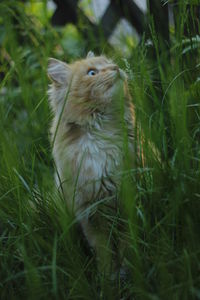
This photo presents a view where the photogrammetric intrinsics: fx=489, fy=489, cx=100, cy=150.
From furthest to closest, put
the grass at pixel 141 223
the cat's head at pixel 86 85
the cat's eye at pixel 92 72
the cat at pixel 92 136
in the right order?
the cat's eye at pixel 92 72, the cat's head at pixel 86 85, the cat at pixel 92 136, the grass at pixel 141 223

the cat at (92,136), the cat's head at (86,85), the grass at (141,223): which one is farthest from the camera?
the cat's head at (86,85)

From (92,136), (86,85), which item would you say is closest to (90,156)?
(92,136)

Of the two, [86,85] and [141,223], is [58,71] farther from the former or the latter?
[141,223]

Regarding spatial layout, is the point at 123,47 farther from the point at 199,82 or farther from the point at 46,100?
the point at 199,82

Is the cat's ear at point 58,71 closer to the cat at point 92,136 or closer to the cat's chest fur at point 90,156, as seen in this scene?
the cat at point 92,136

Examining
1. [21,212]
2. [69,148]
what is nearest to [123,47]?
[69,148]

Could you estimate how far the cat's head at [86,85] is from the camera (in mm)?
2355

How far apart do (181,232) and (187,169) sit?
22 centimetres

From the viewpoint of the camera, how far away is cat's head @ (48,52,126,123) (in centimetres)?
236

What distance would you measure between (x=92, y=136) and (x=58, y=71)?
0.44 metres

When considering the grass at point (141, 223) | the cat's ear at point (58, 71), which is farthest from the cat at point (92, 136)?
the grass at point (141, 223)

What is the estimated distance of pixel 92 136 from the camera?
2336 mm

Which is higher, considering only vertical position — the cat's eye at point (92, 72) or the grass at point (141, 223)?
the cat's eye at point (92, 72)

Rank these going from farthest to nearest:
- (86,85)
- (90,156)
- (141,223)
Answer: (86,85) < (90,156) < (141,223)
